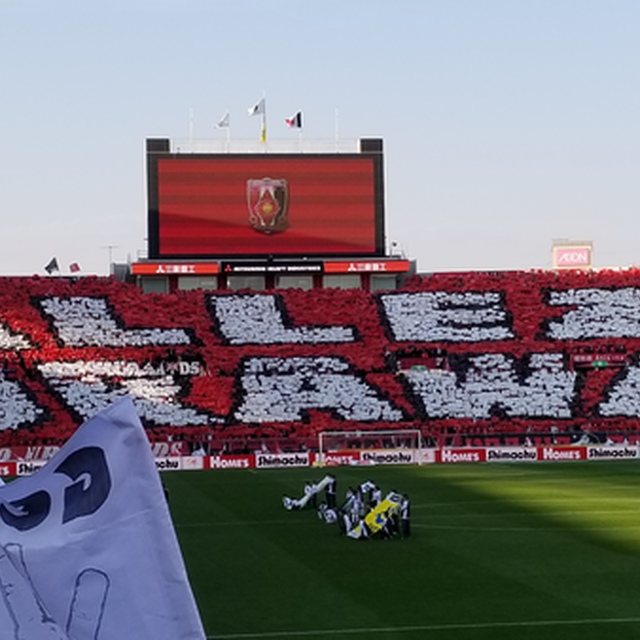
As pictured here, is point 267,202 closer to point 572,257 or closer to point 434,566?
point 572,257

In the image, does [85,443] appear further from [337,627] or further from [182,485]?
[182,485]

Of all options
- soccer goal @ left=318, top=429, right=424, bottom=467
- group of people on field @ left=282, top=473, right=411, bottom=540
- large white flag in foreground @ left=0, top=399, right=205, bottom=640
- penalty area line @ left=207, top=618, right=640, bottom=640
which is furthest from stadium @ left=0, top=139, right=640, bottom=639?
large white flag in foreground @ left=0, top=399, right=205, bottom=640

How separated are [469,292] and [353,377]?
1216 centimetres

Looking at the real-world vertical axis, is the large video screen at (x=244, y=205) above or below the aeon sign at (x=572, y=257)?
above

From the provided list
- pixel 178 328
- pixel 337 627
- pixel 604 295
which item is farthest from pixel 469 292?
pixel 337 627

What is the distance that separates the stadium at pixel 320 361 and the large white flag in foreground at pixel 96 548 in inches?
1038

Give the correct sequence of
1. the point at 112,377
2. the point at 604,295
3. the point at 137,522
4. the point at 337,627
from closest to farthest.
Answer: the point at 137,522 < the point at 337,627 < the point at 112,377 < the point at 604,295

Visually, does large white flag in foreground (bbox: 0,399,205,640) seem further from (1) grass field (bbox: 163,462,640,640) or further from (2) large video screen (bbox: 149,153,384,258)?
(2) large video screen (bbox: 149,153,384,258)

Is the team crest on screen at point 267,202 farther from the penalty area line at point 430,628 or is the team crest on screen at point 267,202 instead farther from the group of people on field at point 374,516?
the penalty area line at point 430,628

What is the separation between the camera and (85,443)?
522cm

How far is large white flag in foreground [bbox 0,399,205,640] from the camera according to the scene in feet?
16.5

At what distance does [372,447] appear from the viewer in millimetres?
56719

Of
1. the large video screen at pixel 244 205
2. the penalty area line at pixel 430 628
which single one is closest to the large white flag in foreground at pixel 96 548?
the penalty area line at pixel 430 628

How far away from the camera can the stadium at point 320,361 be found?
45.7 m
